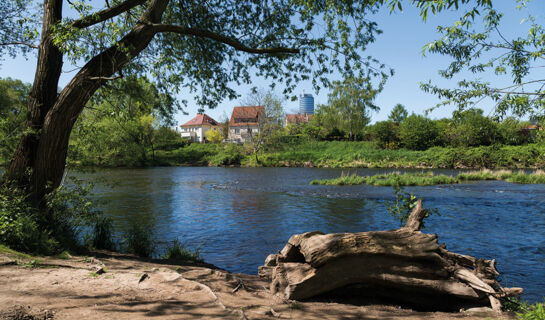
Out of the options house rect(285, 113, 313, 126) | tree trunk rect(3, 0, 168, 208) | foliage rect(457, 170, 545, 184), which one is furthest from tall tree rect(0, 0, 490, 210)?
house rect(285, 113, 313, 126)

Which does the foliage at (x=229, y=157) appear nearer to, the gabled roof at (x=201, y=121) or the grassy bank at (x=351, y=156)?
the grassy bank at (x=351, y=156)

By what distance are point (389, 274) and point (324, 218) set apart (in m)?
9.68

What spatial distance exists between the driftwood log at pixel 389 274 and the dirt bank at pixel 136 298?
303 mm

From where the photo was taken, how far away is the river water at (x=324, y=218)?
29.6ft

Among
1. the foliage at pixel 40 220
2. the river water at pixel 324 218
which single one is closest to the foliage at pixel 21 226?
the foliage at pixel 40 220

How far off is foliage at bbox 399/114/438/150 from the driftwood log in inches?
2091

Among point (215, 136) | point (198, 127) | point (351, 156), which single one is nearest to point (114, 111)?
point (351, 156)

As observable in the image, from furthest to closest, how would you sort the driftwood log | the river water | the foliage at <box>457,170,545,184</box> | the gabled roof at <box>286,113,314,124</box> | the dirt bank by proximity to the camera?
1. the gabled roof at <box>286,113,314,124</box>
2. the foliage at <box>457,170,545,184</box>
3. the river water
4. the driftwood log
5. the dirt bank

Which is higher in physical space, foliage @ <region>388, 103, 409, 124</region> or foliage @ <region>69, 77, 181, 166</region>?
foliage @ <region>388, 103, 409, 124</region>

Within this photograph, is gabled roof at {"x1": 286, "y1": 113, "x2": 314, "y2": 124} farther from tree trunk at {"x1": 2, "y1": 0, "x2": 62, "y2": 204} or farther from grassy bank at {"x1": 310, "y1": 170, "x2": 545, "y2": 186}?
tree trunk at {"x1": 2, "y1": 0, "x2": 62, "y2": 204}

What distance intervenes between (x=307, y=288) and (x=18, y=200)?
547 centimetres

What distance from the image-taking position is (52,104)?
689 cm

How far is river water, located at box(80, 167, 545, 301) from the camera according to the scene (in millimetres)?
9008

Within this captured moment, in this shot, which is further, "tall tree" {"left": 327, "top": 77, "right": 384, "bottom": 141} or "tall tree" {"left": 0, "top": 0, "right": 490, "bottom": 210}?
"tall tree" {"left": 327, "top": 77, "right": 384, "bottom": 141}
